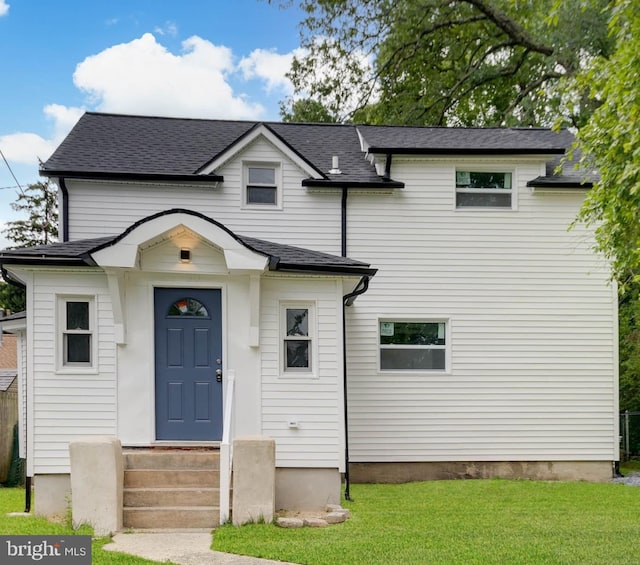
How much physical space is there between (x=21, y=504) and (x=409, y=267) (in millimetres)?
7501

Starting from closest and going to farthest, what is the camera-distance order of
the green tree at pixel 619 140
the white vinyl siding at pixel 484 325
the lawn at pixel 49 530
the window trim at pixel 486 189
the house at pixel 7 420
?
the lawn at pixel 49 530
the green tree at pixel 619 140
the white vinyl siding at pixel 484 325
the window trim at pixel 486 189
the house at pixel 7 420

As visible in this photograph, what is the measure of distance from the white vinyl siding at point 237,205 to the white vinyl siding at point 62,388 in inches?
108

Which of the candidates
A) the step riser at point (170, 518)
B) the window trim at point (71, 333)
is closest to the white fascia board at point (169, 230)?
the window trim at point (71, 333)

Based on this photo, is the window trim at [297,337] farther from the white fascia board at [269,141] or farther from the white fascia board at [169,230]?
the white fascia board at [269,141]

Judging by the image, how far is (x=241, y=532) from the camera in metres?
6.04

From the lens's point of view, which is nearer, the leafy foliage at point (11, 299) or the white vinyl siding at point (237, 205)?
the white vinyl siding at point (237, 205)

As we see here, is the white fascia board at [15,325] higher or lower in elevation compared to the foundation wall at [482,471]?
higher

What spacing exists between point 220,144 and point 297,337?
17.9 feet

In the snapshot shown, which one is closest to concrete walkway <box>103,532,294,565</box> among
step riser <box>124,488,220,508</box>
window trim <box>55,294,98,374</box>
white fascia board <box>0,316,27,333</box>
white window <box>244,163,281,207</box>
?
step riser <box>124,488,220,508</box>

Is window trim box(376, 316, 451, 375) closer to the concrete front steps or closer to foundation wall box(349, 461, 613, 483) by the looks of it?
foundation wall box(349, 461, 613, 483)

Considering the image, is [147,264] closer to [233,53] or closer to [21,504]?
[21,504]

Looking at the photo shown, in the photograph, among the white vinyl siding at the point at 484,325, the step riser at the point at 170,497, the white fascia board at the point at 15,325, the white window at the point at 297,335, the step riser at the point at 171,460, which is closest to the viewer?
the step riser at the point at 170,497

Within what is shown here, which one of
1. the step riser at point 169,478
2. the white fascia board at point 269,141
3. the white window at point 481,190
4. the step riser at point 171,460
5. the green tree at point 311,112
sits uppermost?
the green tree at point 311,112

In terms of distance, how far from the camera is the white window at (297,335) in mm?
7926
